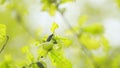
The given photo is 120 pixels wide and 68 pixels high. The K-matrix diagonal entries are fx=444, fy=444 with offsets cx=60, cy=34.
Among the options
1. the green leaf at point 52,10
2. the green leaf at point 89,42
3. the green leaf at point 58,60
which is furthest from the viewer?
the green leaf at point 89,42

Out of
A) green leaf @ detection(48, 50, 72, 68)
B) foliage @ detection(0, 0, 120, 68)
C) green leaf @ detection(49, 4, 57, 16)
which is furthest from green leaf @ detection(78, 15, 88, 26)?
green leaf @ detection(48, 50, 72, 68)

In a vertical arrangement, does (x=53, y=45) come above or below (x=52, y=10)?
below

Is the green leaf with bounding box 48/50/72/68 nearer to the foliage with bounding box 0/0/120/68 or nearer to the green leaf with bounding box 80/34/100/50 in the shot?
the foliage with bounding box 0/0/120/68

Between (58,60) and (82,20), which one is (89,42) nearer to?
(82,20)

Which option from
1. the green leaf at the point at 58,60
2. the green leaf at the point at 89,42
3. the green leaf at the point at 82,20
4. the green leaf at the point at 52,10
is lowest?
the green leaf at the point at 58,60

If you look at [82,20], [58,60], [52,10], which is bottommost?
[58,60]

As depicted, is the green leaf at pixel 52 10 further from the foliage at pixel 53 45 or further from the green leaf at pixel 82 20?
the green leaf at pixel 82 20

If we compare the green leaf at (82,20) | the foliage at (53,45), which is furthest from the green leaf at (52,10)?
the green leaf at (82,20)

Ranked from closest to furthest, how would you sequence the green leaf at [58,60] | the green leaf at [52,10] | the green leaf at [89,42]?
the green leaf at [58,60], the green leaf at [52,10], the green leaf at [89,42]

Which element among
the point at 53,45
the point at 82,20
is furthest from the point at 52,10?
the point at 53,45

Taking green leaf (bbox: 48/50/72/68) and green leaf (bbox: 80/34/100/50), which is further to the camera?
green leaf (bbox: 80/34/100/50)

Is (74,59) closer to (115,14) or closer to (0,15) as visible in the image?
(0,15)

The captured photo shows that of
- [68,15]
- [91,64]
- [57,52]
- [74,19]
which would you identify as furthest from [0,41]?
[68,15]
